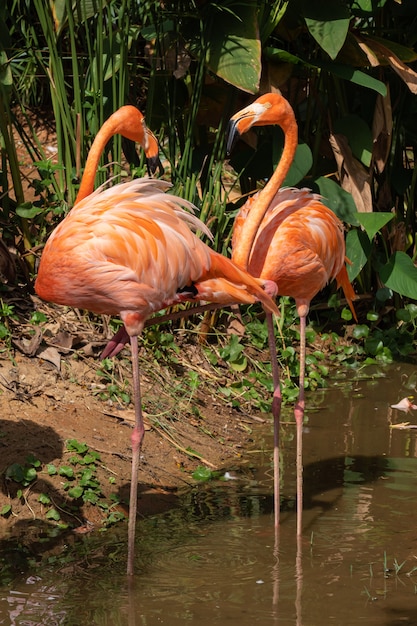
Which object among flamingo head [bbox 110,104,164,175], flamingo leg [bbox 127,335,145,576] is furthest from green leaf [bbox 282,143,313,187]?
flamingo leg [bbox 127,335,145,576]

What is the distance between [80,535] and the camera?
11.6ft

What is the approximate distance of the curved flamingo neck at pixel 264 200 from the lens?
147 inches

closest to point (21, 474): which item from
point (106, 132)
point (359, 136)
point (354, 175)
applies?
point (106, 132)

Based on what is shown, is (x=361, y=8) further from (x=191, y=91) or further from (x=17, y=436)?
(x=17, y=436)

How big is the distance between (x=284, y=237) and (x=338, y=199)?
5.11 ft

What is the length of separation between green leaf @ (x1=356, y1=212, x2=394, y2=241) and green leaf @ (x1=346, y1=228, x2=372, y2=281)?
0.22 meters

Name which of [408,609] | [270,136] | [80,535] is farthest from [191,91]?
[408,609]

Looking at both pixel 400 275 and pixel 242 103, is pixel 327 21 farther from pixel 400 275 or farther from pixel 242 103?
pixel 400 275

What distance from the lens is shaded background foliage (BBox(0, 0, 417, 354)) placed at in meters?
4.68

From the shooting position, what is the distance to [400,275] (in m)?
5.47

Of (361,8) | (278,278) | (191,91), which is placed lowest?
(278,278)

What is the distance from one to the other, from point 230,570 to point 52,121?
17.6 feet

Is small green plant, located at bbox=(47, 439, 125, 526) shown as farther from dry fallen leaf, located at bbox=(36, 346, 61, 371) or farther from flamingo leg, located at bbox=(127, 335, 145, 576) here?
dry fallen leaf, located at bbox=(36, 346, 61, 371)

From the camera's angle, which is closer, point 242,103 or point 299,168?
point 299,168
